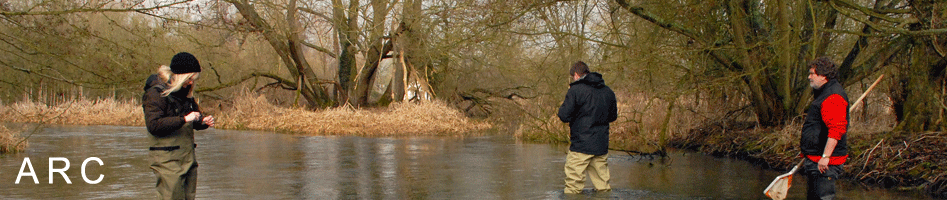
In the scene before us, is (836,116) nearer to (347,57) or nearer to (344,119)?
(344,119)

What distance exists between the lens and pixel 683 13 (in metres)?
14.5

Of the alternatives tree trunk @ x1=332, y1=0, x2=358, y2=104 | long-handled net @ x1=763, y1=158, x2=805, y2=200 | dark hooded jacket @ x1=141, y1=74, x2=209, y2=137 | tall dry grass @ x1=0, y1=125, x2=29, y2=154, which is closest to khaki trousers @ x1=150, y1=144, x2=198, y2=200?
dark hooded jacket @ x1=141, y1=74, x2=209, y2=137

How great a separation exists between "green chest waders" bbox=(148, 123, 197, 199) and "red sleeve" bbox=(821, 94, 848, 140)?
4.77 meters

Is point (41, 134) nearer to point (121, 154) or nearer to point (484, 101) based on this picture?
point (121, 154)

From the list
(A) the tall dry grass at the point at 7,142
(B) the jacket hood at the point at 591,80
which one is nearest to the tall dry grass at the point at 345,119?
(A) the tall dry grass at the point at 7,142

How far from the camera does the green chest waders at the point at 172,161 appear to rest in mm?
6320

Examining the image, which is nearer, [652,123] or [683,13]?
[683,13]

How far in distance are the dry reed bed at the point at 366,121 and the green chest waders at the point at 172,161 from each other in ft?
57.6

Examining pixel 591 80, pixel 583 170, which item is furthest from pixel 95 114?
pixel 591 80

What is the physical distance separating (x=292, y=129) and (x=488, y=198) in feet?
58.8

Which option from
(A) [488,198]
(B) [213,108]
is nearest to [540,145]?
(A) [488,198]

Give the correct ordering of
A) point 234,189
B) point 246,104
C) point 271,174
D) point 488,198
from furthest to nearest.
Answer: point 246,104 < point 271,174 < point 234,189 < point 488,198

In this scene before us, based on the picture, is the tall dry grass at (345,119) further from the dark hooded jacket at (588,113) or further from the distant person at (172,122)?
the distant person at (172,122)

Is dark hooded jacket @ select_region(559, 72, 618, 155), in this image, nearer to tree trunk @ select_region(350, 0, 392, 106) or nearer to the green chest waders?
the green chest waders
